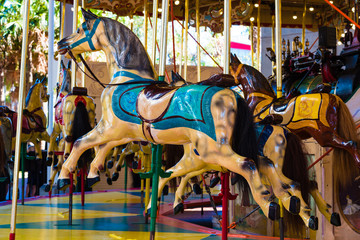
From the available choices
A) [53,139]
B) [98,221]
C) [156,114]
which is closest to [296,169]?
[156,114]

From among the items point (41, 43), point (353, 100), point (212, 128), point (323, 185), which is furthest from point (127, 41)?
point (41, 43)

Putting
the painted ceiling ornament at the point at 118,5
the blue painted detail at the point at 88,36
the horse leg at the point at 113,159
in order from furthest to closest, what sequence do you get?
the painted ceiling ornament at the point at 118,5
the horse leg at the point at 113,159
the blue painted detail at the point at 88,36

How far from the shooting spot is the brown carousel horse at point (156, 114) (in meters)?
3.56

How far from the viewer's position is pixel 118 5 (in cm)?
965

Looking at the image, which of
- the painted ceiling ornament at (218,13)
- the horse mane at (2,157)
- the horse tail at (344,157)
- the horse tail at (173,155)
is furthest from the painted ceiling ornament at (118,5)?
the horse tail at (344,157)

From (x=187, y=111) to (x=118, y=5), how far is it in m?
6.46

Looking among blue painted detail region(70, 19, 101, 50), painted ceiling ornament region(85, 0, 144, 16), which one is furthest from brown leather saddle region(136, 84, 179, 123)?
painted ceiling ornament region(85, 0, 144, 16)

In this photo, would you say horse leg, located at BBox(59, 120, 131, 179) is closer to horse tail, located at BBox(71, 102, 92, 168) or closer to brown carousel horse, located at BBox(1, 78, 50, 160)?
horse tail, located at BBox(71, 102, 92, 168)

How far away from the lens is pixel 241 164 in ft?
11.4

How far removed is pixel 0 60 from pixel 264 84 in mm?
18157

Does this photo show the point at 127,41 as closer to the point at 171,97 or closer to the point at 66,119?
the point at 171,97

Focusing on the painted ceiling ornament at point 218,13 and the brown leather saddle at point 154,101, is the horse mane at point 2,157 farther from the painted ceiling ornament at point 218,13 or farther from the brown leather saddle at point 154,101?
the painted ceiling ornament at point 218,13

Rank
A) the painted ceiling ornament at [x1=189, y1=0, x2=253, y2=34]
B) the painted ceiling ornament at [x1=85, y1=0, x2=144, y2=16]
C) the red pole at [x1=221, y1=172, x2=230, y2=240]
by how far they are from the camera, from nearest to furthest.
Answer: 1. the red pole at [x1=221, y1=172, x2=230, y2=240]
2. the painted ceiling ornament at [x1=85, y1=0, x2=144, y2=16]
3. the painted ceiling ornament at [x1=189, y1=0, x2=253, y2=34]

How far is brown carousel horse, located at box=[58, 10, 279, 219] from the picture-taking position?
11.7 ft
